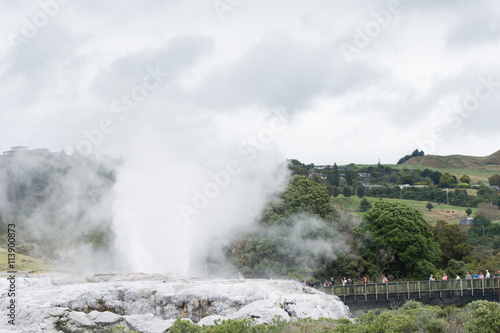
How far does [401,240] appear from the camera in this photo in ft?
133

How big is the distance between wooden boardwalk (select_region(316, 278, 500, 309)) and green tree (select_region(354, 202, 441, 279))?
4.85m

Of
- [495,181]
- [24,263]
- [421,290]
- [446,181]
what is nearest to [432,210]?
[446,181]

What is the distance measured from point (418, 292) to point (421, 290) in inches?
14.5

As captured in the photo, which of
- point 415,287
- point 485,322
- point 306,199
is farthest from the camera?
point 306,199

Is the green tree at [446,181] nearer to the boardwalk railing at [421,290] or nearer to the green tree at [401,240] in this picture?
the green tree at [401,240]

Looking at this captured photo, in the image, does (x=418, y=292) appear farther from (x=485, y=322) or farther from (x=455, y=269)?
(x=485, y=322)

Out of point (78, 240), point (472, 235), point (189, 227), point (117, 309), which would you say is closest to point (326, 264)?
point (189, 227)

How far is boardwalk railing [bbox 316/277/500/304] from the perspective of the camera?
33531mm

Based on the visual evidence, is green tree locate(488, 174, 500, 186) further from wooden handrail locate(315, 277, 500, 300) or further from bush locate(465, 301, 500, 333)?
bush locate(465, 301, 500, 333)

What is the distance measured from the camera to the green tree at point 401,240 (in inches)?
1599

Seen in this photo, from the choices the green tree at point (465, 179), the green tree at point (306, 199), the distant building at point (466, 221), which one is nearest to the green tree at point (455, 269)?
the green tree at point (306, 199)

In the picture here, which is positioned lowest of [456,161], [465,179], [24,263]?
[24,263]

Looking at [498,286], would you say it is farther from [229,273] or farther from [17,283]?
[17,283]

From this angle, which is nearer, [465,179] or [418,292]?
[418,292]
